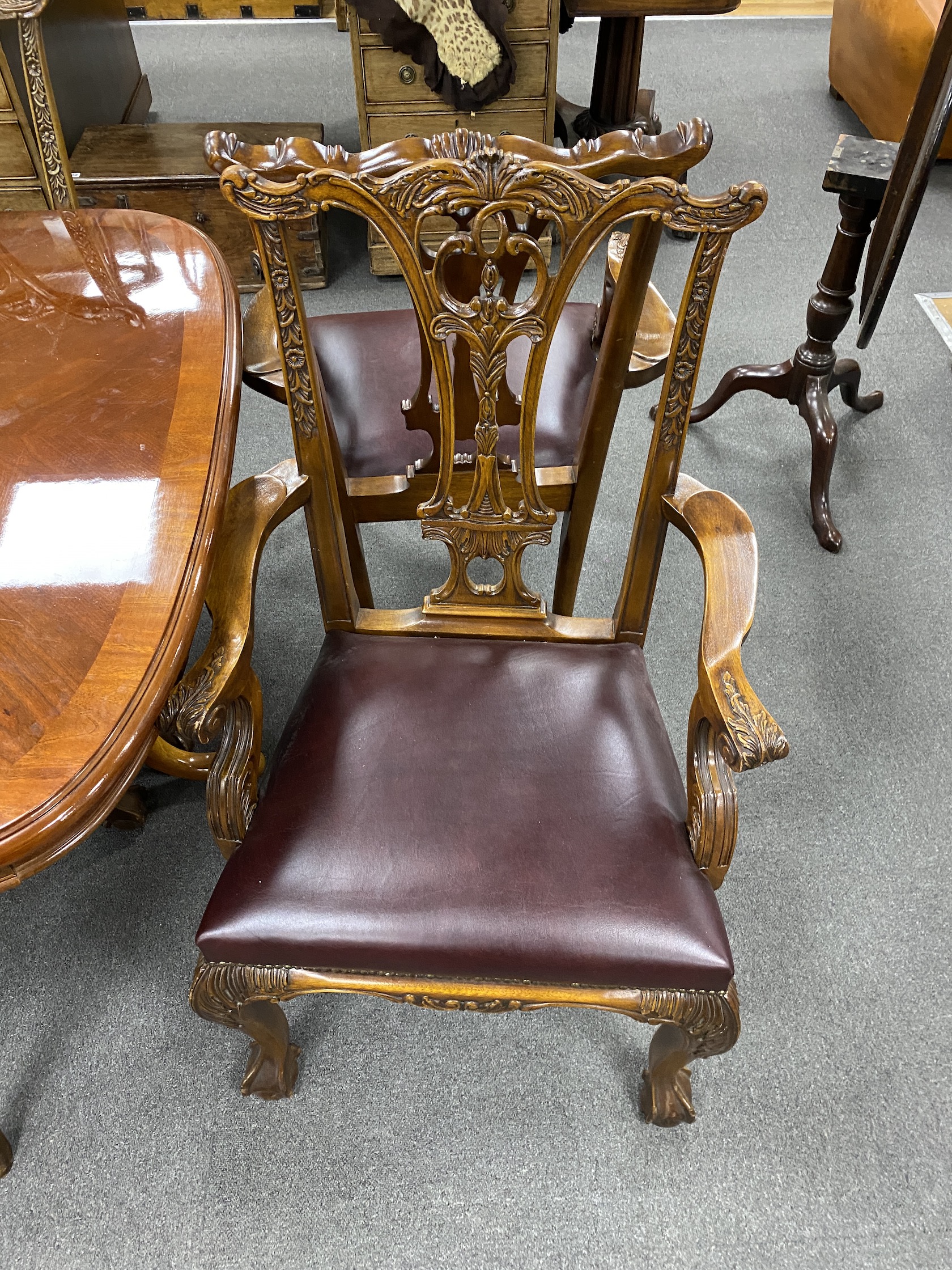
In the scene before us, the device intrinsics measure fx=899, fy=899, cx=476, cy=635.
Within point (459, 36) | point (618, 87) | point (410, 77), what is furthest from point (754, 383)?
point (618, 87)

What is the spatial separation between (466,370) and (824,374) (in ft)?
4.57

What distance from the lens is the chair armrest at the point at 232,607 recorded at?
89cm

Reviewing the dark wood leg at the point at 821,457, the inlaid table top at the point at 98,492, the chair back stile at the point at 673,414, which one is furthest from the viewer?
the dark wood leg at the point at 821,457

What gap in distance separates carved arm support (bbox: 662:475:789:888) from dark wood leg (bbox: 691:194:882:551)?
1091 millimetres

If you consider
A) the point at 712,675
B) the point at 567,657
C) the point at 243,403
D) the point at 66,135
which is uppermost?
the point at 712,675

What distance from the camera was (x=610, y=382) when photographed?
3.87 ft

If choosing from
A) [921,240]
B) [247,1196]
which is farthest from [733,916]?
[921,240]

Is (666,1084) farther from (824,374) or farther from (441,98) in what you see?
(441,98)

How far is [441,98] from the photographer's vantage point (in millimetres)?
2443

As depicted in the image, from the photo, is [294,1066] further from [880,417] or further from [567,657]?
[880,417]

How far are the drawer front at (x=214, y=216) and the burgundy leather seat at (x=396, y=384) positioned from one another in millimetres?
1070

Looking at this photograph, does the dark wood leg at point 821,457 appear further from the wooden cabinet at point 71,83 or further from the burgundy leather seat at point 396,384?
the wooden cabinet at point 71,83

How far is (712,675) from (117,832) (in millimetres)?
1109

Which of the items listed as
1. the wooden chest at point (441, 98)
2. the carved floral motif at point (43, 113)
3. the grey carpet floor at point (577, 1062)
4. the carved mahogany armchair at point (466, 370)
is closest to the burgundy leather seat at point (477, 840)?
the carved mahogany armchair at point (466, 370)
